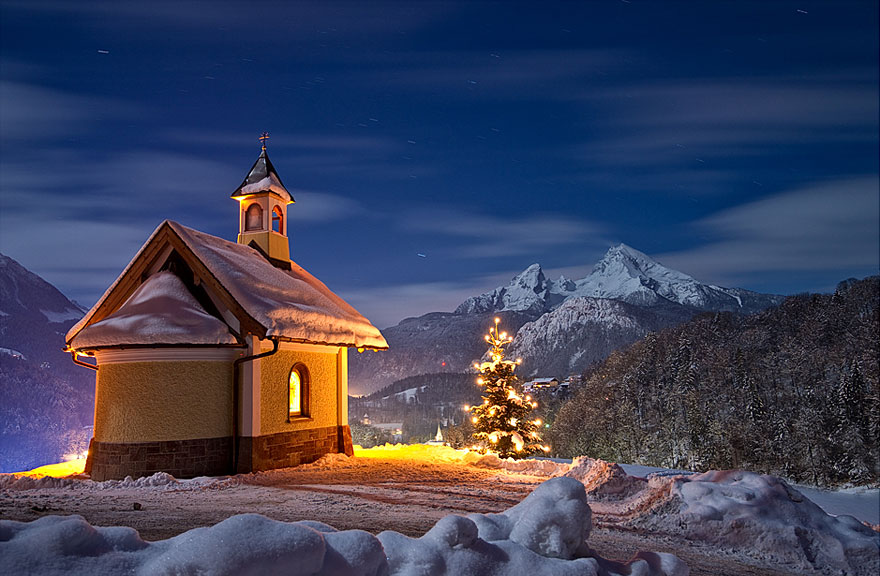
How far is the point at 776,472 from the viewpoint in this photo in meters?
30.2

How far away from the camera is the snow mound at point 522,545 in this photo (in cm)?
362

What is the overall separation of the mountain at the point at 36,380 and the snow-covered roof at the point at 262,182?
9.43m

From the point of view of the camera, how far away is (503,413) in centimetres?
1644

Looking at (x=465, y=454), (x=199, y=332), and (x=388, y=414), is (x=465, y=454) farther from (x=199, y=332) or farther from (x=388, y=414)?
(x=388, y=414)

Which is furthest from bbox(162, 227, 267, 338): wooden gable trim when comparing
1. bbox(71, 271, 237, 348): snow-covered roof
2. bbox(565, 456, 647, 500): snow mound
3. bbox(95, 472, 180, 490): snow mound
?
bbox(565, 456, 647, 500): snow mound

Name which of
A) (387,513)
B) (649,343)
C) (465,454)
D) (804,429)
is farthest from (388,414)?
(387,513)

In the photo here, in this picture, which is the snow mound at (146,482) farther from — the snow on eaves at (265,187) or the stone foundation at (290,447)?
the snow on eaves at (265,187)

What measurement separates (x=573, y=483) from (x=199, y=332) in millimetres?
9611

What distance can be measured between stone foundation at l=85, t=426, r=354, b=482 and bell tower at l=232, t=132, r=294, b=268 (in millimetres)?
5765

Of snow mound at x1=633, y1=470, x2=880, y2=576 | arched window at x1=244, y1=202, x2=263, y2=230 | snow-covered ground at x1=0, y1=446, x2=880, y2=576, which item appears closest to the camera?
snow-covered ground at x1=0, y1=446, x2=880, y2=576

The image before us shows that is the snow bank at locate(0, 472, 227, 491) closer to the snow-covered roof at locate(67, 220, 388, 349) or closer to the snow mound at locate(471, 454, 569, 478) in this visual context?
the snow-covered roof at locate(67, 220, 388, 349)

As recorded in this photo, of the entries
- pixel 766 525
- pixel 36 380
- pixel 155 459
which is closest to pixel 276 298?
pixel 155 459

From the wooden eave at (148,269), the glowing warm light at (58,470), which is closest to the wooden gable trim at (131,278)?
the wooden eave at (148,269)

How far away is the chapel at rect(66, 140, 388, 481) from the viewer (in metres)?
12.1
